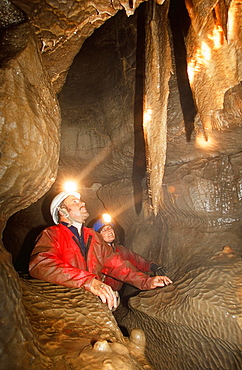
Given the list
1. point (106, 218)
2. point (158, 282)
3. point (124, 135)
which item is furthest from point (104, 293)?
point (106, 218)

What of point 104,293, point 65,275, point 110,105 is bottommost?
point 104,293

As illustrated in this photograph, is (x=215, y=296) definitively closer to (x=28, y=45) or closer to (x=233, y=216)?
(x=233, y=216)

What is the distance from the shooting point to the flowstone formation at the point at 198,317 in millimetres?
1905

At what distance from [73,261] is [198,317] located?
4.73ft

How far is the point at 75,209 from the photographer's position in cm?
287

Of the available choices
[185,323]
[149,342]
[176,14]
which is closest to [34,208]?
[149,342]

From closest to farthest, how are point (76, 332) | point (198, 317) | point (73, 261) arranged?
point (76, 332) < point (198, 317) < point (73, 261)

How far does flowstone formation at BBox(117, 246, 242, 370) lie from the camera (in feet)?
6.25

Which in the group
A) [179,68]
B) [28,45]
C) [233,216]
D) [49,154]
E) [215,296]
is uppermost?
[179,68]

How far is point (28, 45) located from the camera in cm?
129

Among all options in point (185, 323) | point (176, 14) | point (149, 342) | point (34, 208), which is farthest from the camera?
point (34, 208)

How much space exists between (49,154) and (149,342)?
8.65ft

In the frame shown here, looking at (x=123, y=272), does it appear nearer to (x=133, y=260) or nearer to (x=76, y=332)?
(x=133, y=260)

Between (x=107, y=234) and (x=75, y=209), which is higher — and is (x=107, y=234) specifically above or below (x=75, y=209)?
below
